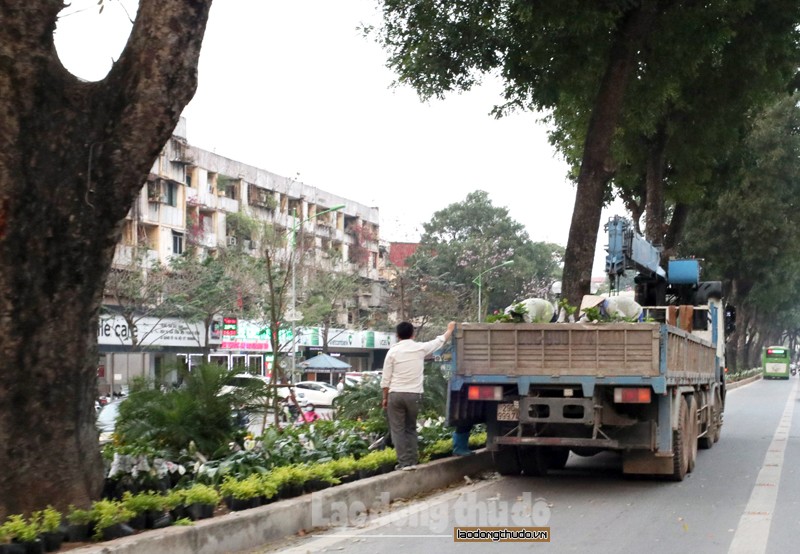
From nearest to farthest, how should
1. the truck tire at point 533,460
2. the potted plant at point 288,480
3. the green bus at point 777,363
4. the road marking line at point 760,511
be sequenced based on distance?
the road marking line at point 760,511
the potted plant at point 288,480
the truck tire at point 533,460
the green bus at point 777,363

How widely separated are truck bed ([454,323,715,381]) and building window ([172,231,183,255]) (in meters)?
36.7

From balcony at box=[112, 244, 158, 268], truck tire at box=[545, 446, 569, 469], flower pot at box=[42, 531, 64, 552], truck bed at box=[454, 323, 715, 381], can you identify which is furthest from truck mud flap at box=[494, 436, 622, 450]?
balcony at box=[112, 244, 158, 268]

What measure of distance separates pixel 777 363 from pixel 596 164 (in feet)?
216

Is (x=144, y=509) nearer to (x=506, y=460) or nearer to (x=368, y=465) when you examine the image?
(x=368, y=465)

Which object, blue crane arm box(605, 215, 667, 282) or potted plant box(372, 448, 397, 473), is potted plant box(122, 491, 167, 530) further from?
blue crane arm box(605, 215, 667, 282)

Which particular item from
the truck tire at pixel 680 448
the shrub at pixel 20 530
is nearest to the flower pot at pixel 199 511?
the shrub at pixel 20 530

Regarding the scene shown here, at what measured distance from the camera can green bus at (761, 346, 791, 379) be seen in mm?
76312

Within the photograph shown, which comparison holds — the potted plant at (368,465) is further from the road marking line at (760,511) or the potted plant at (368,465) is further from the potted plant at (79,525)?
the potted plant at (79,525)

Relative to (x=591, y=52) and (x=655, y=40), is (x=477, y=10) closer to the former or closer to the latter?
(x=591, y=52)

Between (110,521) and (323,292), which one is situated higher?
(323,292)

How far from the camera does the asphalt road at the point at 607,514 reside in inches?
305

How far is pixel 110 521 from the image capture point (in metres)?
6.54

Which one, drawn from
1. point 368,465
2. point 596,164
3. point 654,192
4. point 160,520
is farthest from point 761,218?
point 160,520

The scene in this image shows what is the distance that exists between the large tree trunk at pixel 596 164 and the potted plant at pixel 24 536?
11297 mm
